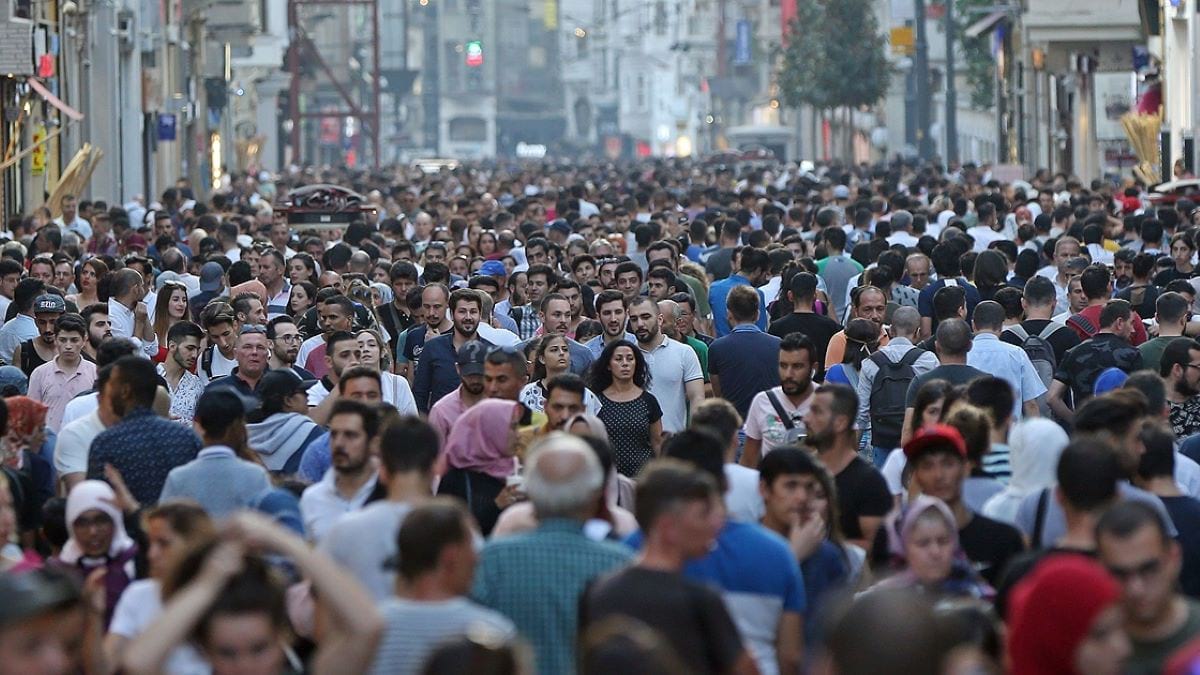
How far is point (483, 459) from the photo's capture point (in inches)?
380

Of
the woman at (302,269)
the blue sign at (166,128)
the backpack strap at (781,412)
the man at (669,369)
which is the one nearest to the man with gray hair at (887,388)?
the man at (669,369)

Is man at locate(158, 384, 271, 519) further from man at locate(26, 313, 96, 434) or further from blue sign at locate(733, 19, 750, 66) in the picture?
blue sign at locate(733, 19, 750, 66)

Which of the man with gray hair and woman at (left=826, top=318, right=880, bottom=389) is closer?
the man with gray hair

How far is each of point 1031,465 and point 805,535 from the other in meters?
0.91

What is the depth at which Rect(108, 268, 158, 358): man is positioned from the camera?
15188mm

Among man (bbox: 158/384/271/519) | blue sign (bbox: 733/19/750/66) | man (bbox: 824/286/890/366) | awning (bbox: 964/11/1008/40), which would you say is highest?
blue sign (bbox: 733/19/750/66)

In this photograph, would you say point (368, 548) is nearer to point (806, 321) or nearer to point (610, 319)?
point (610, 319)

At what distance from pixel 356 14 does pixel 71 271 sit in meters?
138

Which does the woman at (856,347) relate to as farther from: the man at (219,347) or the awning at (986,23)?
the awning at (986,23)

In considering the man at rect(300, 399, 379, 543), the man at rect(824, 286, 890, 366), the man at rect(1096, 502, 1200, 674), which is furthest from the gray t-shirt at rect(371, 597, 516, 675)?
the man at rect(824, 286, 890, 366)

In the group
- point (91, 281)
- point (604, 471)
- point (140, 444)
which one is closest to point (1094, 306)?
point (91, 281)

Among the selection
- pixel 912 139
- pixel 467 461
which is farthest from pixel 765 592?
pixel 912 139

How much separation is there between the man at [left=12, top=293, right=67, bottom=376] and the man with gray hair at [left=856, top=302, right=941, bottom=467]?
4.32 meters

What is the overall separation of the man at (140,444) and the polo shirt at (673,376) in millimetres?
3468
